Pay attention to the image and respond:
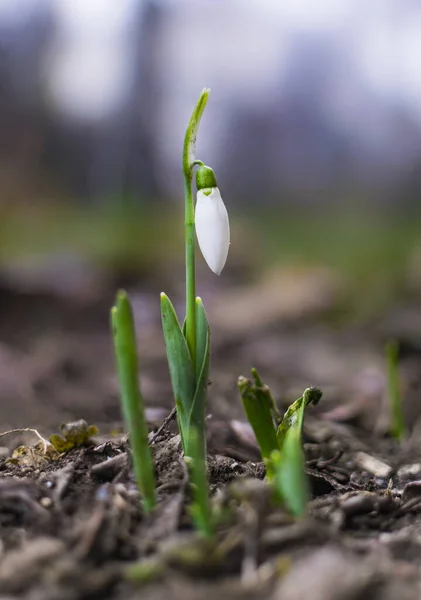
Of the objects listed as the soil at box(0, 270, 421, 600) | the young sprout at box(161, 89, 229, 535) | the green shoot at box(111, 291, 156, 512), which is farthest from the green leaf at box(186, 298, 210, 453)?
the green shoot at box(111, 291, 156, 512)

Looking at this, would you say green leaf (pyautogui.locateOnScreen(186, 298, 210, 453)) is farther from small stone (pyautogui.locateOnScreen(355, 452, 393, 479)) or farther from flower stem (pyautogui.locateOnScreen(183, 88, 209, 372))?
small stone (pyautogui.locateOnScreen(355, 452, 393, 479))

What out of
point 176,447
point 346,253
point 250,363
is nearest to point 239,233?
point 346,253

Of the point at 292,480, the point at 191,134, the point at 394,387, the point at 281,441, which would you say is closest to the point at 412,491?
the point at 281,441

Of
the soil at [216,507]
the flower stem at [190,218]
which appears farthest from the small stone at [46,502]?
the flower stem at [190,218]

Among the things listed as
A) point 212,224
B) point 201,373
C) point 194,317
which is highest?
point 212,224

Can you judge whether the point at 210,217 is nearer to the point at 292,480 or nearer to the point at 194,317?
the point at 194,317

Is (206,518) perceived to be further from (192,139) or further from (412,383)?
(412,383)

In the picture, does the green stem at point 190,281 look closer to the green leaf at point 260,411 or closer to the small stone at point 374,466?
the green leaf at point 260,411
